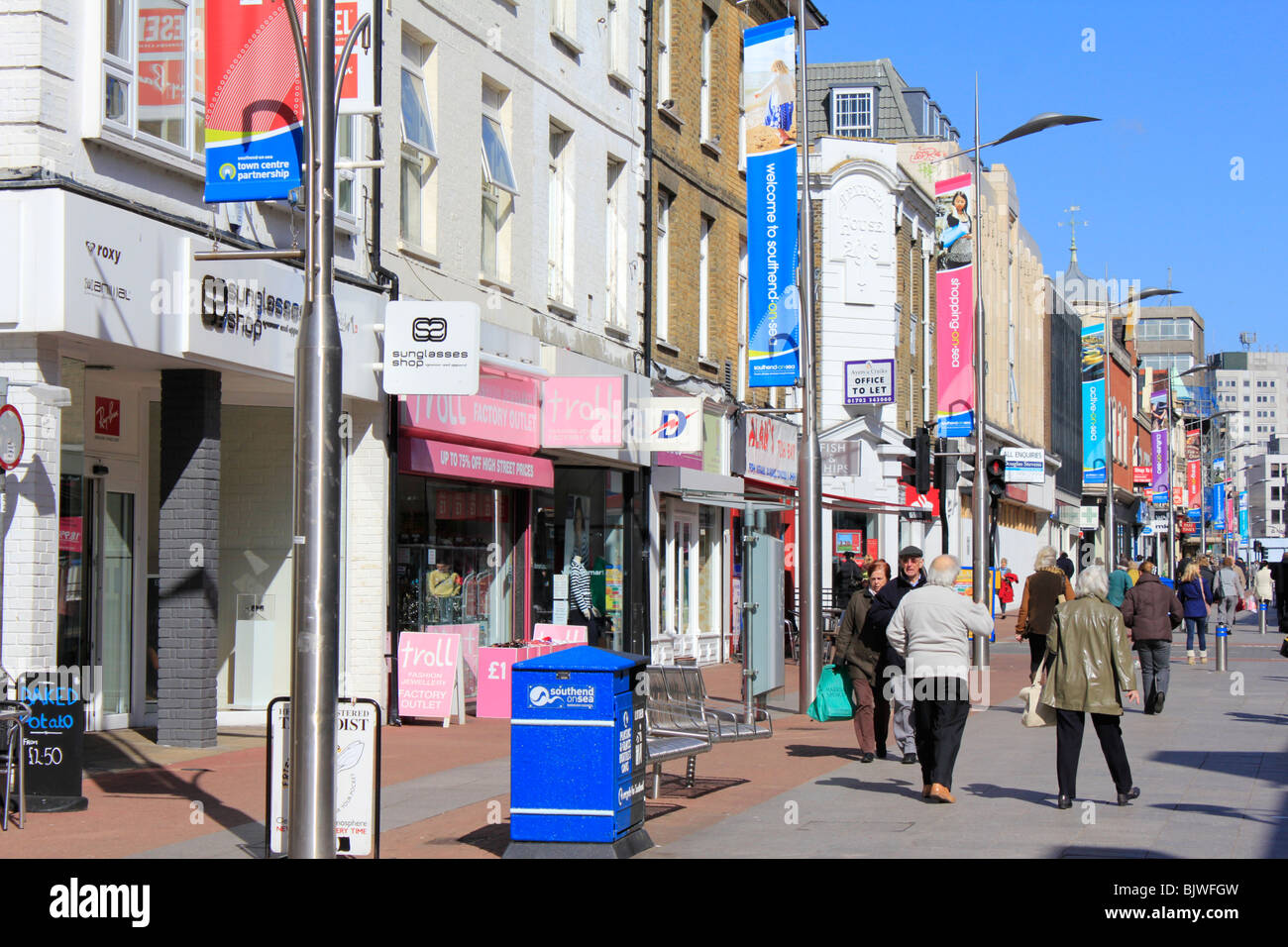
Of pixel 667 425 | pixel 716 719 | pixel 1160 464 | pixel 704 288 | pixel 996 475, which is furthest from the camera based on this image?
pixel 1160 464

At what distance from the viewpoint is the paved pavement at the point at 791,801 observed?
32.4ft

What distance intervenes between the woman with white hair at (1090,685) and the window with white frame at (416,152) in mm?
9285

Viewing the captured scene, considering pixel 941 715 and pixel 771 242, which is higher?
pixel 771 242

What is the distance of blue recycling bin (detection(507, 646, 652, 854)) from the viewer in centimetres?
932

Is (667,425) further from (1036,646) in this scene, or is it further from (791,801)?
(791,801)

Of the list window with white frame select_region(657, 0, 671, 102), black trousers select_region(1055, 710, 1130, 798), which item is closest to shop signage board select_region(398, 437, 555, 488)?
window with white frame select_region(657, 0, 671, 102)

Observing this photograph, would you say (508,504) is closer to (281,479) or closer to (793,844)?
(281,479)

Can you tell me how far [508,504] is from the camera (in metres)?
20.9

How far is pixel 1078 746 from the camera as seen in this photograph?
38.4 feet

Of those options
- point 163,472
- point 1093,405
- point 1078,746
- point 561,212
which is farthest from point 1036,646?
point 1093,405

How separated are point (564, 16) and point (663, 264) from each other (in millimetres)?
5038

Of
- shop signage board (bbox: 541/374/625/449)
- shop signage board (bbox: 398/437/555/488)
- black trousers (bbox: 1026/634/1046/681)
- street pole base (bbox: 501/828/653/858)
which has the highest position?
shop signage board (bbox: 541/374/625/449)

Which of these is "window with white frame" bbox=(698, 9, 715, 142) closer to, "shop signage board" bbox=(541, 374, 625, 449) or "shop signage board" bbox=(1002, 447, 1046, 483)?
"shop signage board" bbox=(541, 374, 625, 449)

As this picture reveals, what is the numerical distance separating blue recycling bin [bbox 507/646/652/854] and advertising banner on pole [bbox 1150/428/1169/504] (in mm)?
89750
